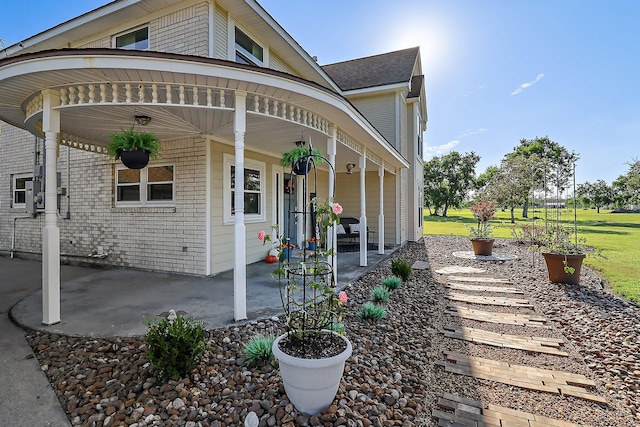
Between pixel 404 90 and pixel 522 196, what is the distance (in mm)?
12459

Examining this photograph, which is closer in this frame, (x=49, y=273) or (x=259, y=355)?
(x=259, y=355)

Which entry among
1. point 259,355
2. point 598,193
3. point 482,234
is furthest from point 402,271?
point 598,193

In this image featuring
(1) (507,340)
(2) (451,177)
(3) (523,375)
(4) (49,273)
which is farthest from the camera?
(2) (451,177)

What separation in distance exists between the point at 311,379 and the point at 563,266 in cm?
634

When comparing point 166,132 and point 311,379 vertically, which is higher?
point 166,132

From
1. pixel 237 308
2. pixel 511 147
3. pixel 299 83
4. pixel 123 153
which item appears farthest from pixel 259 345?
pixel 511 147

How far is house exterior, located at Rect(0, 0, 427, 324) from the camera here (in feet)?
11.2

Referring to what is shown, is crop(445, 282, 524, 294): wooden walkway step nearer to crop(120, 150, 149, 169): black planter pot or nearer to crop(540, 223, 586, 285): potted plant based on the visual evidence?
crop(540, 223, 586, 285): potted plant

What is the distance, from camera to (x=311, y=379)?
6.94ft

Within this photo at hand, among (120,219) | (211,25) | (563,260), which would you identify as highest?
(211,25)

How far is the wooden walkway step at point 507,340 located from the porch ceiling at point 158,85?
3586mm

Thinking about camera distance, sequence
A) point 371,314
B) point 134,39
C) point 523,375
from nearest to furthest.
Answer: point 523,375
point 371,314
point 134,39

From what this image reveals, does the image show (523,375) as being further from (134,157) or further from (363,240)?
(134,157)

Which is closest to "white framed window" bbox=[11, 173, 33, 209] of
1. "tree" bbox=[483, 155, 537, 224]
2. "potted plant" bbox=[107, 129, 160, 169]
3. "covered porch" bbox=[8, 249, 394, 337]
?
"covered porch" bbox=[8, 249, 394, 337]
